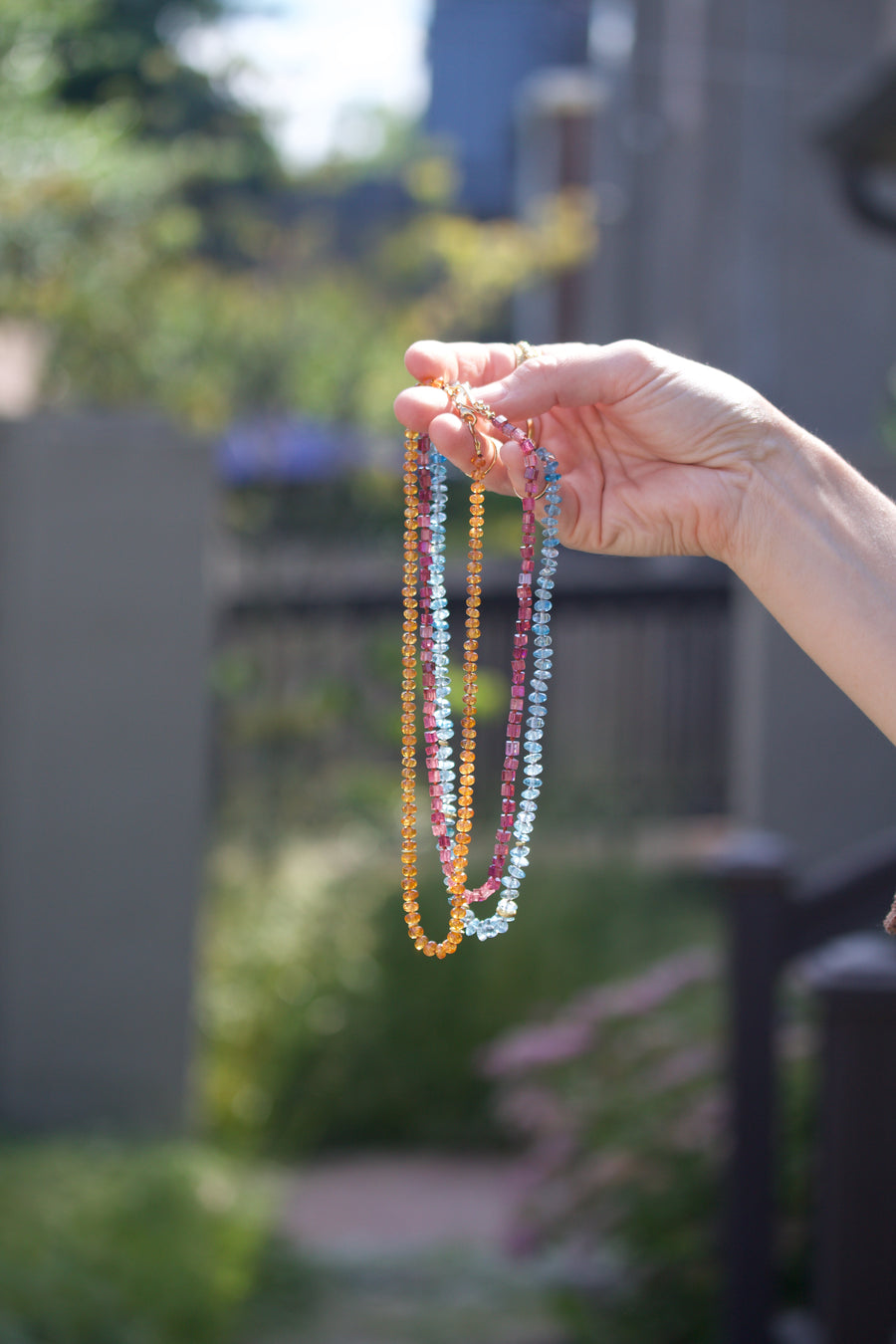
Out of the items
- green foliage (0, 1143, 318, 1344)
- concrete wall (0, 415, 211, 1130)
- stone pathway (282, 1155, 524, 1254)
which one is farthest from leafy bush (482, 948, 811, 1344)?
concrete wall (0, 415, 211, 1130)

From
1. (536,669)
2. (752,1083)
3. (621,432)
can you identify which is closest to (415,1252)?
(752,1083)

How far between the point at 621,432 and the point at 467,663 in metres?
0.25

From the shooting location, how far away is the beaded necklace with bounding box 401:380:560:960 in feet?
3.99

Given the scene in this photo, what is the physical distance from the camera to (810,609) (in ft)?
3.87

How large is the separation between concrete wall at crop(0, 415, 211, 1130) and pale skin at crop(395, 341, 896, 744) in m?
3.04

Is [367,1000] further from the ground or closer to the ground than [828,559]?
closer to the ground

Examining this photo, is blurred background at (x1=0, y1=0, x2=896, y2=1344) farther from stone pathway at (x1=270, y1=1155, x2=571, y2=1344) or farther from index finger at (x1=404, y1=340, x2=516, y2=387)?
index finger at (x1=404, y1=340, x2=516, y2=387)

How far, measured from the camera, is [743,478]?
1211 mm

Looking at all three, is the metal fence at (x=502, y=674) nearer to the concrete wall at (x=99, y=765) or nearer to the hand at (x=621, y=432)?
the concrete wall at (x=99, y=765)

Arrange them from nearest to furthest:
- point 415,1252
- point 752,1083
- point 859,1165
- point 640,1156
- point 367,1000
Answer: point 859,1165 → point 752,1083 → point 640,1156 → point 415,1252 → point 367,1000

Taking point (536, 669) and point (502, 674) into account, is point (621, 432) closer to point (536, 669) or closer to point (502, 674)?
point (536, 669)

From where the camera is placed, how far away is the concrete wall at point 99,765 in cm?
405

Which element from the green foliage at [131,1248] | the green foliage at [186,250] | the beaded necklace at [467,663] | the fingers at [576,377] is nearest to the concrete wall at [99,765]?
the green foliage at [131,1248]

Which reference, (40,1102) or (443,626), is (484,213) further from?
(443,626)
